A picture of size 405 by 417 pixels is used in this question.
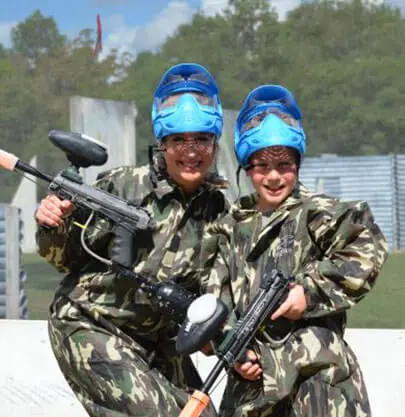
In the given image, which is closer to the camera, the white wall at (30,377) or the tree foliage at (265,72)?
the white wall at (30,377)

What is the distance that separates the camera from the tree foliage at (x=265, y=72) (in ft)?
86.4

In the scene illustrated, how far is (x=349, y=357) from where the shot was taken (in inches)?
130

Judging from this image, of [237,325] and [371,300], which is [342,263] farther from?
[371,300]

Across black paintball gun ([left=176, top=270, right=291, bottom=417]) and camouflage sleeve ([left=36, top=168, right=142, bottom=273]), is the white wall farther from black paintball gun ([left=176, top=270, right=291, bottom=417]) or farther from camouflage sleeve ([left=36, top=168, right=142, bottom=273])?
black paintball gun ([left=176, top=270, right=291, bottom=417])

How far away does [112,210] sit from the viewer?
359cm

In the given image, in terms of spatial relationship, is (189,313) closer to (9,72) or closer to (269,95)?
(269,95)

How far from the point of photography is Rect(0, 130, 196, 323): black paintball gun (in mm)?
3516

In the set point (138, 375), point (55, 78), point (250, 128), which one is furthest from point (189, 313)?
point (55, 78)

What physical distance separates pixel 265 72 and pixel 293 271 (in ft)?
92.1

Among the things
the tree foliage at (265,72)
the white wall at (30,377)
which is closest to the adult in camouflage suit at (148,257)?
the white wall at (30,377)

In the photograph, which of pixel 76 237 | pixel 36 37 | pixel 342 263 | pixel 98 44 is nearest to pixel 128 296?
pixel 76 237

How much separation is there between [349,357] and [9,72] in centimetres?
3398


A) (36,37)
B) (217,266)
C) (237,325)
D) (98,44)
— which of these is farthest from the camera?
(36,37)

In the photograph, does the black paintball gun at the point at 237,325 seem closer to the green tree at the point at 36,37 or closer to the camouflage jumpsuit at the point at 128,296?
the camouflage jumpsuit at the point at 128,296
